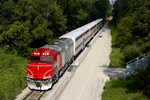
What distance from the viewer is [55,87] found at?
18.7 m

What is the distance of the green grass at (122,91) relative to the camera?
15.3 m

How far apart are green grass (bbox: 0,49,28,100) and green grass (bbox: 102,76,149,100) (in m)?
8.92

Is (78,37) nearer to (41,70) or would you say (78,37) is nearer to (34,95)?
(41,70)

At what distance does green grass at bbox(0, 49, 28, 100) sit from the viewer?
A: 16.2m

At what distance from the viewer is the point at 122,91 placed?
16.6 meters

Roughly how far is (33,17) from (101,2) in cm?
8216

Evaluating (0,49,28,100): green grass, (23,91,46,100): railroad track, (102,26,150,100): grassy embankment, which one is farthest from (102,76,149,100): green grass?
(0,49,28,100): green grass

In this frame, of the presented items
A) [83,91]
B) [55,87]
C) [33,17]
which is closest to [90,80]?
[83,91]

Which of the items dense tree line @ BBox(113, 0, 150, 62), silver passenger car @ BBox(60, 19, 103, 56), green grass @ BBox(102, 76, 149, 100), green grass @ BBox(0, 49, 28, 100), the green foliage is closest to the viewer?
green grass @ BBox(102, 76, 149, 100)

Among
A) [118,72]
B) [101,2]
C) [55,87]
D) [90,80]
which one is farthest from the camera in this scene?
[101,2]

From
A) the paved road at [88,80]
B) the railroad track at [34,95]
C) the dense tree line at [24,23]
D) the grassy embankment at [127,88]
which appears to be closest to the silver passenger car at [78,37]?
the paved road at [88,80]

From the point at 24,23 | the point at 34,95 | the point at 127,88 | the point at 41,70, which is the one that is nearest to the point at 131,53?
the point at 127,88

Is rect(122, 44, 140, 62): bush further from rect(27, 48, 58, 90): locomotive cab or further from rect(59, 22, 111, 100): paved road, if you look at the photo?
rect(27, 48, 58, 90): locomotive cab

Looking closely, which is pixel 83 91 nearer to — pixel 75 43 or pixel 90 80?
pixel 90 80
